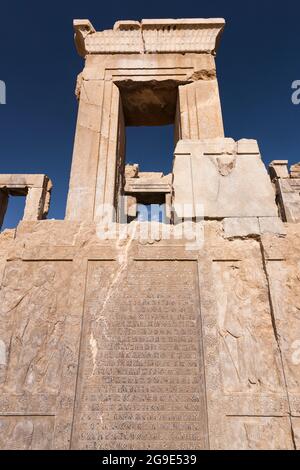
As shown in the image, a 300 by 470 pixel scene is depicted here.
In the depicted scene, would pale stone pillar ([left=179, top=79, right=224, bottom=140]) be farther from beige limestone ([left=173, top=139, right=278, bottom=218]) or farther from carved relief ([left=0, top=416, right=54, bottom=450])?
carved relief ([left=0, top=416, right=54, bottom=450])

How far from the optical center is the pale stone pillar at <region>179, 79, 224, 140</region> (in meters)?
4.84

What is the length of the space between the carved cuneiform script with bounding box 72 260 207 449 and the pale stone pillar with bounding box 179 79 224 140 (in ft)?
8.88

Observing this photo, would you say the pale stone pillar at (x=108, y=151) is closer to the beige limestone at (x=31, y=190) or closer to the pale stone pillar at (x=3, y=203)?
the beige limestone at (x=31, y=190)

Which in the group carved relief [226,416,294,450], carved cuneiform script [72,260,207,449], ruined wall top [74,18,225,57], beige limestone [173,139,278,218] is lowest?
carved relief [226,416,294,450]

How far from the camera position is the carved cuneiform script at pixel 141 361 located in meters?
2.33

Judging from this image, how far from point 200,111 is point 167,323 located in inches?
146

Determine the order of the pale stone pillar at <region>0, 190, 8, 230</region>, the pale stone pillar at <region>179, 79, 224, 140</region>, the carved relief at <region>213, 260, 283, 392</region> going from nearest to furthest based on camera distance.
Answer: the carved relief at <region>213, 260, 283, 392</region>
the pale stone pillar at <region>179, 79, 224, 140</region>
the pale stone pillar at <region>0, 190, 8, 230</region>

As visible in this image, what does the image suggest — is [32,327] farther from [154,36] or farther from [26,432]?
[154,36]

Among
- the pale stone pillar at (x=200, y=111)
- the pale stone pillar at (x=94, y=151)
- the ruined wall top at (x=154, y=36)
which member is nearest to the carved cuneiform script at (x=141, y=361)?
the pale stone pillar at (x=94, y=151)

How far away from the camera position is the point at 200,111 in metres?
5.04

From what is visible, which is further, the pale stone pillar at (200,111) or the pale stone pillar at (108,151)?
the pale stone pillar at (200,111)

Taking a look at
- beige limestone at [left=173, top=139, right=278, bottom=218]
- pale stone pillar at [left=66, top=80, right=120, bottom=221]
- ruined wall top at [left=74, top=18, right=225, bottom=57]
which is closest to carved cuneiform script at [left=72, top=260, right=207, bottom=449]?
beige limestone at [left=173, top=139, right=278, bottom=218]

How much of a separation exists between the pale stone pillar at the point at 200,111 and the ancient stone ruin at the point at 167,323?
53.9 inches
